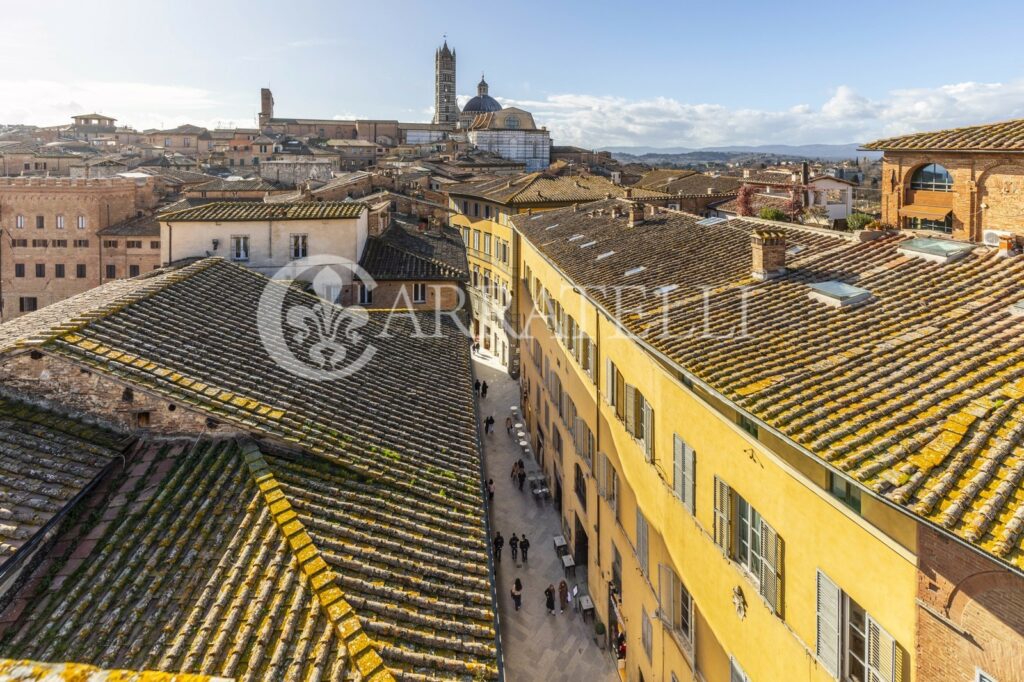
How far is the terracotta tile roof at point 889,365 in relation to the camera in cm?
563

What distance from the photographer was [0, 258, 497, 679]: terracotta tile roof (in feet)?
19.3

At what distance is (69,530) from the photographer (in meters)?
7.05

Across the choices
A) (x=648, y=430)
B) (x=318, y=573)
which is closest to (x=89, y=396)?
(x=318, y=573)

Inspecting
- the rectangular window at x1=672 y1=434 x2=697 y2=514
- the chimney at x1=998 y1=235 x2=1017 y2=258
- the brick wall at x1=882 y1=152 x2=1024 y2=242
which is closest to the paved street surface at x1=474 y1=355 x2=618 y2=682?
the rectangular window at x1=672 y1=434 x2=697 y2=514

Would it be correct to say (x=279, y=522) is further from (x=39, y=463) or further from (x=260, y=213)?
(x=260, y=213)

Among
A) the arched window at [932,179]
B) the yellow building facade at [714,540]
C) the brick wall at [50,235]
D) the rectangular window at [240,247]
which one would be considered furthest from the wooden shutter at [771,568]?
the brick wall at [50,235]

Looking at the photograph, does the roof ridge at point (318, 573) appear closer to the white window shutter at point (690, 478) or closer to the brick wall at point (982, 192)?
the white window shutter at point (690, 478)

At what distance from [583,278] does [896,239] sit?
7270 mm

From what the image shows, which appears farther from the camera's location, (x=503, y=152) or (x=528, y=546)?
(x=503, y=152)

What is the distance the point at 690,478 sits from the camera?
34.8ft

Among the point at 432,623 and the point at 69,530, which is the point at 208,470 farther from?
the point at 432,623

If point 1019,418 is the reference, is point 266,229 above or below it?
above

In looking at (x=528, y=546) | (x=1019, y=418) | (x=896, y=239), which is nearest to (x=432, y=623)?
(x=1019, y=418)

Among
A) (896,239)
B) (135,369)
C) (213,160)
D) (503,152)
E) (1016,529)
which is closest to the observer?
(1016,529)
